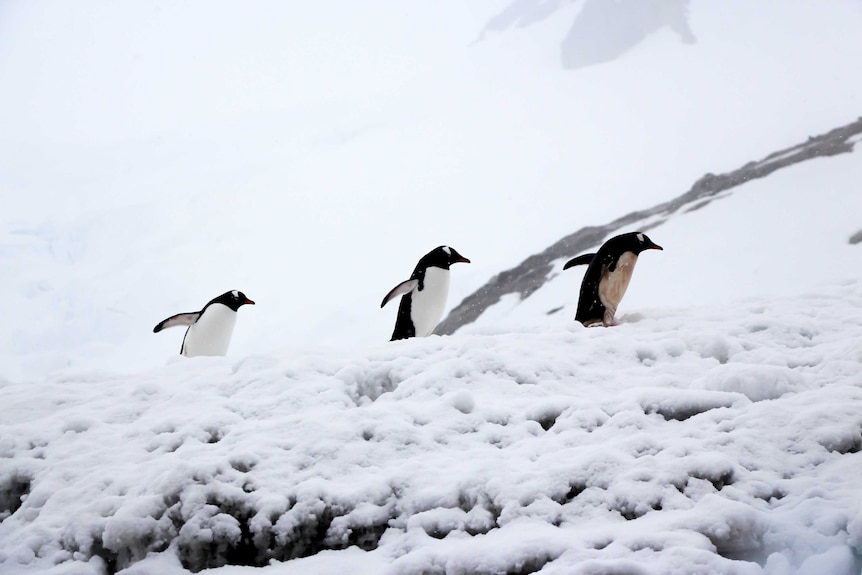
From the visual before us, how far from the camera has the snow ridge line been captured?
14586 mm

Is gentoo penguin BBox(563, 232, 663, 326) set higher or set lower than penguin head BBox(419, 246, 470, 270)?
lower

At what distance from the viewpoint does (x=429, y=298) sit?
631cm

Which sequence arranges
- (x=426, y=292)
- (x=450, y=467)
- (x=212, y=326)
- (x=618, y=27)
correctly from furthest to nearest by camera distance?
(x=618, y=27), (x=426, y=292), (x=212, y=326), (x=450, y=467)

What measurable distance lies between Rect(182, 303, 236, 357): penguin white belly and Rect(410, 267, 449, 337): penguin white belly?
1.58m

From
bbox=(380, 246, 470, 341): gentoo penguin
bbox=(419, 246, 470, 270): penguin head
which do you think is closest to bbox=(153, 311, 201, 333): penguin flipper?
bbox=(380, 246, 470, 341): gentoo penguin

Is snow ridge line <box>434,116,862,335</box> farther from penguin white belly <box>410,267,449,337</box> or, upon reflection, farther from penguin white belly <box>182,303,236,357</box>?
penguin white belly <box>182,303,236,357</box>

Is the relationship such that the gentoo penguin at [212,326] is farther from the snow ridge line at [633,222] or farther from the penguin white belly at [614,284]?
the snow ridge line at [633,222]

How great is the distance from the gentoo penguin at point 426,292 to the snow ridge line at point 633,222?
7.35m

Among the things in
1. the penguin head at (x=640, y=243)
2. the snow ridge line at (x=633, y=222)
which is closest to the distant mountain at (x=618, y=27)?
the snow ridge line at (x=633, y=222)

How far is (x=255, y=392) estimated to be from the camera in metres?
2.99

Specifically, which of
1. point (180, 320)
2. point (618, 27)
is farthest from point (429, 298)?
point (618, 27)

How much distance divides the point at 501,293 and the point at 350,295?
719 cm

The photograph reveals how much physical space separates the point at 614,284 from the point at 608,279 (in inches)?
2.3

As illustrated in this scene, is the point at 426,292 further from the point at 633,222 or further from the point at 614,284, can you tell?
the point at 633,222
